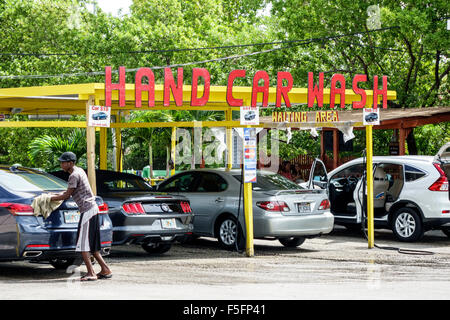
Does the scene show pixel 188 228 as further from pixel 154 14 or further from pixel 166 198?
pixel 154 14

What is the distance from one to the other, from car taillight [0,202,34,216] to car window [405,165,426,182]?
821cm

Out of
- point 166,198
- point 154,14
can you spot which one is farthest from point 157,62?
point 166,198

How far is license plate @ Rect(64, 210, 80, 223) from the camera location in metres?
9.95

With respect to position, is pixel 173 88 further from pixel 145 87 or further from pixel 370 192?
pixel 370 192

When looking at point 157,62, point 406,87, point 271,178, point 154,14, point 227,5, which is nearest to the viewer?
point 271,178

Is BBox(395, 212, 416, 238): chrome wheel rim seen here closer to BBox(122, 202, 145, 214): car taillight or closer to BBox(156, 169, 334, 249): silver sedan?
BBox(156, 169, 334, 249): silver sedan

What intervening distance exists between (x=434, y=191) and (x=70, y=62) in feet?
85.3

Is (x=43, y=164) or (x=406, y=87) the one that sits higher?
(x=406, y=87)

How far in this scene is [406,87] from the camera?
25984mm

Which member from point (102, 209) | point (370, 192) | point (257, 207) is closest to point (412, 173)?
point (370, 192)

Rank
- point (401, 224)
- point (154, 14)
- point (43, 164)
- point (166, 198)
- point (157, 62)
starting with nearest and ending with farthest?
point (166, 198) < point (401, 224) < point (43, 164) < point (157, 62) < point (154, 14)

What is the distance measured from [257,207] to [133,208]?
2343mm

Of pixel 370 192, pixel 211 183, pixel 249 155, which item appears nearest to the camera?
pixel 249 155

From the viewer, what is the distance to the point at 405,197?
1488cm
